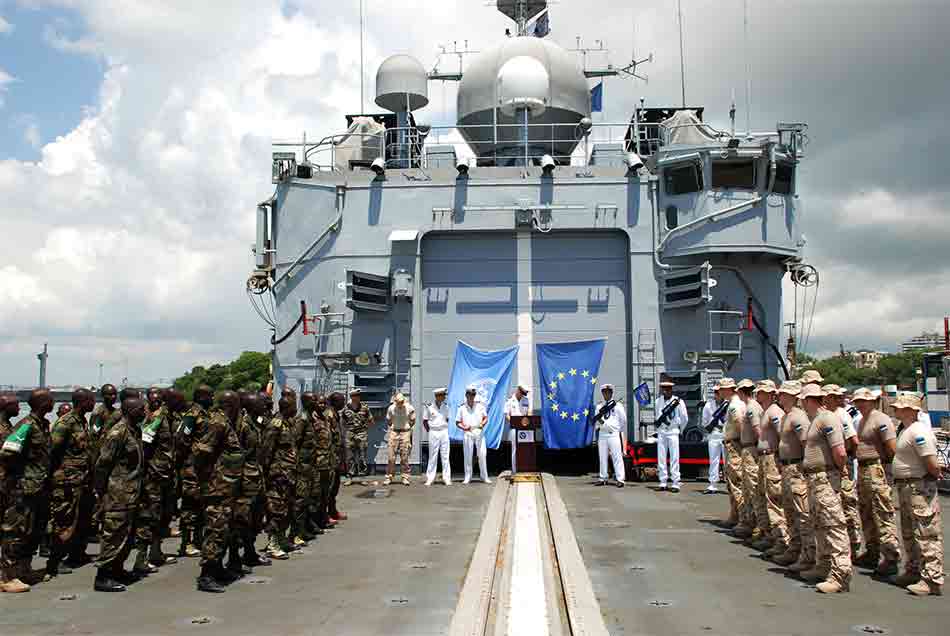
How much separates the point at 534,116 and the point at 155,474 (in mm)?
12529

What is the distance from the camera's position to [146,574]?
25.7 ft

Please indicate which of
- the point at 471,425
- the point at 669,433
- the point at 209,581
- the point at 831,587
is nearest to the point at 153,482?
the point at 209,581

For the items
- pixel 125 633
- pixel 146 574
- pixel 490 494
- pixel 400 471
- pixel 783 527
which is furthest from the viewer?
pixel 400 471

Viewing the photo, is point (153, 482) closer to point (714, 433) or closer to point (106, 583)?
point (106, 583)

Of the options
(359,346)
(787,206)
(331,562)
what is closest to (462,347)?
(359,346)

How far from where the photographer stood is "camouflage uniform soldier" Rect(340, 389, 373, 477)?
15.2 meters

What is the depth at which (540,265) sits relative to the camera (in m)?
Result: 16.3

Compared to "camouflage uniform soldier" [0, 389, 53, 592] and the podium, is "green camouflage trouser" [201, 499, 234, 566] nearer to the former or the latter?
"camouflage uniform soldier" [0, 389, 53, 592]

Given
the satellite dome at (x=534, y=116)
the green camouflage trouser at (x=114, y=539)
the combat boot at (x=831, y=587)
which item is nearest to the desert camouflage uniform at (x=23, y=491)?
the green camouflage trouser at (x=114, y=539)

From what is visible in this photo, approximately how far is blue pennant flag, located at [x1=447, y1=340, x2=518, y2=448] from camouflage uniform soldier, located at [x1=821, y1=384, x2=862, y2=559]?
26.2 feet

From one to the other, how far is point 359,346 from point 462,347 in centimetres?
195

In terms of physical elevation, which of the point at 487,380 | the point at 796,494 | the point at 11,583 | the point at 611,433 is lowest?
the point at 11,583

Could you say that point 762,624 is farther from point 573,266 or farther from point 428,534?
point 573,266

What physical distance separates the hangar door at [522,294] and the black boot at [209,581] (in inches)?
360
